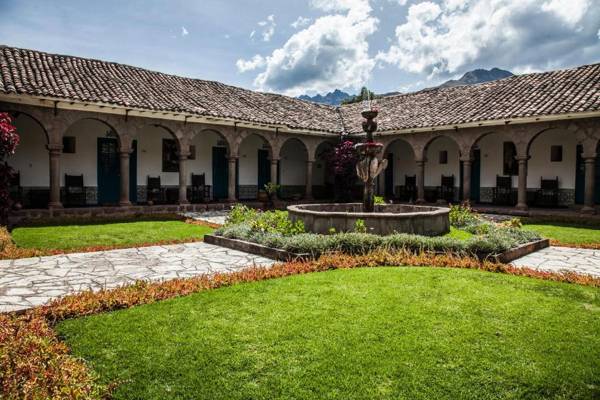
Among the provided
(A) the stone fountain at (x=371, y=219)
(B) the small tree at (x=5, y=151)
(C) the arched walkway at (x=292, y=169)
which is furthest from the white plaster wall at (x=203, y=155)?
(A) the stone fountain at (x=371, y=219)

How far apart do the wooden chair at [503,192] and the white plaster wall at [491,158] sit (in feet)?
0.74

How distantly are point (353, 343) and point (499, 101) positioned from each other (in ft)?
49.1

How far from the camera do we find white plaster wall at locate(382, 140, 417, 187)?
2072cm

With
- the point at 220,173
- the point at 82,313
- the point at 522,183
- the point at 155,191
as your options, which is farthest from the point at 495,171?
the point at 82,313

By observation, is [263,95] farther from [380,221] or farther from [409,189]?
[380,221]

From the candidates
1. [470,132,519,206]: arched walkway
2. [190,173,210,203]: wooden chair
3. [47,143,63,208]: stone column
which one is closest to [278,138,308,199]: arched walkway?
[190,173,210,203]: wooden chair

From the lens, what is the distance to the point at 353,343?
3.55 meters

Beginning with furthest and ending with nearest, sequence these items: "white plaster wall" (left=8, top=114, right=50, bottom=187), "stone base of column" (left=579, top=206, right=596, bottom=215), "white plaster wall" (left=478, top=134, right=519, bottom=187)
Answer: "white plaster wall" (left=478, top=134, right=519, bottom=187) < "white plaster wall" (left=8, top=114, right=50, bottom=187) < "stone base of column" (left=579, top=206, right=596, bottom=215)

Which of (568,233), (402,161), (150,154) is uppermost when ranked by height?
(402,161)

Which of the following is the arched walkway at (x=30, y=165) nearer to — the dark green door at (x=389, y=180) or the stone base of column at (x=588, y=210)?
the dark green door at (x=389, y=180)

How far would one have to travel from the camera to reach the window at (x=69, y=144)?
14.7 m

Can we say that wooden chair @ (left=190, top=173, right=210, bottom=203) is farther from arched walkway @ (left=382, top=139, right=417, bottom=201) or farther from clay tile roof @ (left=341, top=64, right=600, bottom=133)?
arched walkway @ (left=382, top=139, right=417, bottom=201)

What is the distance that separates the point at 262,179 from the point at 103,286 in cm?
1519

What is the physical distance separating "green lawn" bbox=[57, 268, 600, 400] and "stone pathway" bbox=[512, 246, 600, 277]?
5.50 ft
